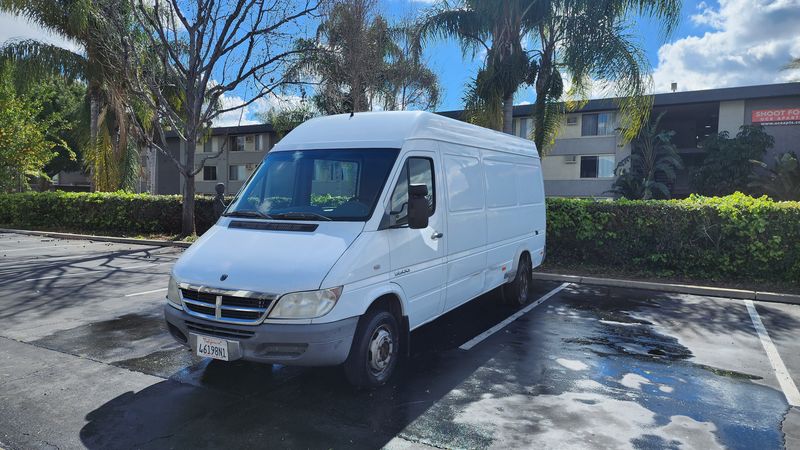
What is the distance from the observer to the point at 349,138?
5.37 metres

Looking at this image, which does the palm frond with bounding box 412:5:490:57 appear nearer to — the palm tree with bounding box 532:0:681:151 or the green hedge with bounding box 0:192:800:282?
the palm tree with bounding box 532:0:681:151

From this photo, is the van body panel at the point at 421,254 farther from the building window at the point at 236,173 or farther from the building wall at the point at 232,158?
the building window at the point at 236,173

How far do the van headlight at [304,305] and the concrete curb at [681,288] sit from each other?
782 cm

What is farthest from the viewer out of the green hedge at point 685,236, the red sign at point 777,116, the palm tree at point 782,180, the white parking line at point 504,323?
the red sign at point 777,116

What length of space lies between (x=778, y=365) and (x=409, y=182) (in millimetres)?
4530

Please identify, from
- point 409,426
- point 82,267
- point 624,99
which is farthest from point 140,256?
point 624,99

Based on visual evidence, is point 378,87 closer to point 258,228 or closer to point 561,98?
point 561,98

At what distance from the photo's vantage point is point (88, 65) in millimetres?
19562

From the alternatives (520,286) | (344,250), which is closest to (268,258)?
(344,250)

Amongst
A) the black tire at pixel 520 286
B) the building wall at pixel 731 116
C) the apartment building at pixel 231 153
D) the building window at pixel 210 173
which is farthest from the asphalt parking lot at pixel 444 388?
the building window at pixel 210 173

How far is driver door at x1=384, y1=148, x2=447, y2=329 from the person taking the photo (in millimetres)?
4844

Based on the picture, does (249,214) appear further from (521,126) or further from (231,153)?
(231,153)

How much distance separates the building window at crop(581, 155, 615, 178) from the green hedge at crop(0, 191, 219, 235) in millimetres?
21402

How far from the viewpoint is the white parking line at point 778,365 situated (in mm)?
4879
